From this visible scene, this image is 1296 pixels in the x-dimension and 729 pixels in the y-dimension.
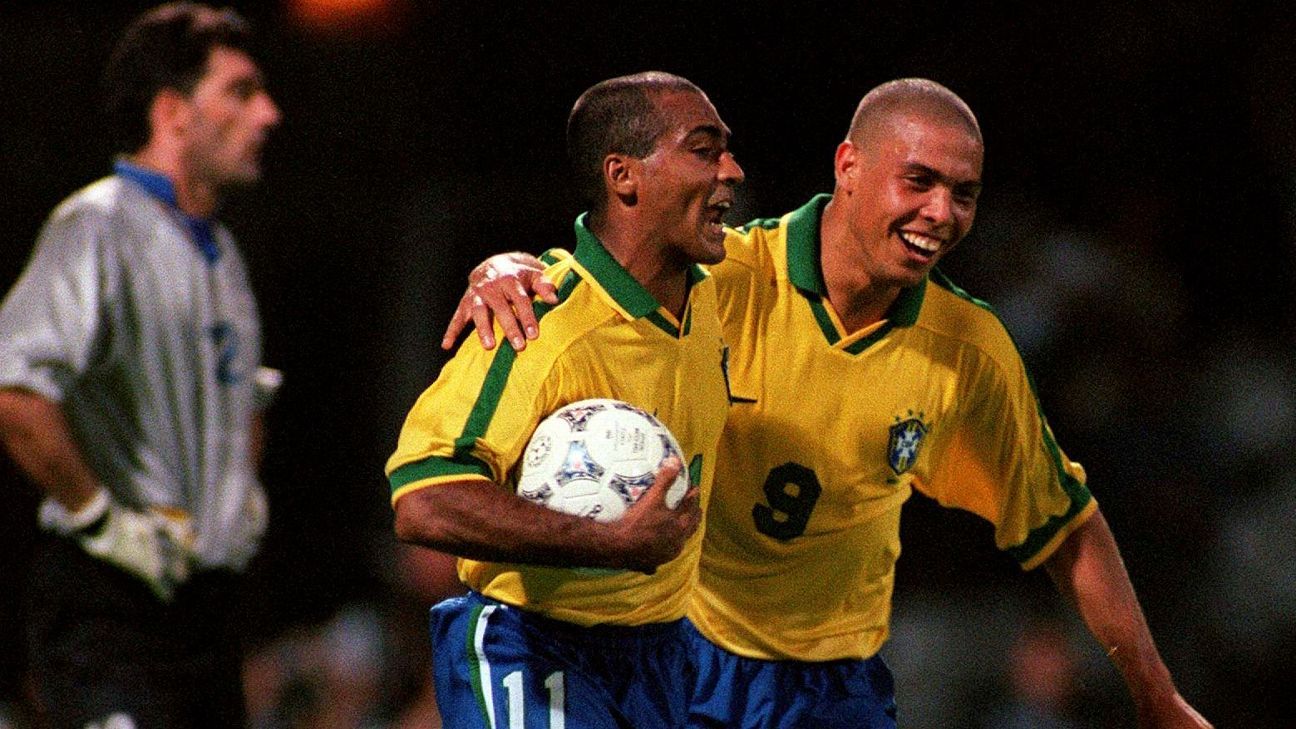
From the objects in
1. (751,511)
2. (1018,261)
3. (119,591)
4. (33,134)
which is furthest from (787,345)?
(33,134)

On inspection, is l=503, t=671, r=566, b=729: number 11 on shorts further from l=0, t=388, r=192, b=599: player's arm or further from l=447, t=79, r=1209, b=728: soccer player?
l=0, t=388, r=192, b=599: player's arm

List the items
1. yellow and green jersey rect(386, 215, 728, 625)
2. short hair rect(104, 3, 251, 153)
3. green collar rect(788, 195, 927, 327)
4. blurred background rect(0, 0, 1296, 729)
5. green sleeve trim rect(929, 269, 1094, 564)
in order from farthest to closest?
blurred background rect(0, 0, 1296, 729), short hair rect(104, 3, 251, 153), green sleeve trim rect(929, 269, 1094, 564), green collar rect(788, 195, 927, 327), yellow and green jersey rect(386, 215, 728, 625)

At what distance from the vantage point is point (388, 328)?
714 centimetres

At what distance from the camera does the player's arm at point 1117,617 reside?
149 inches

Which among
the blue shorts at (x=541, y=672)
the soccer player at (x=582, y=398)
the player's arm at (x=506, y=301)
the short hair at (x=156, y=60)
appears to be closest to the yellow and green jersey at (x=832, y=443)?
the soccer player at (x=582, y=398)

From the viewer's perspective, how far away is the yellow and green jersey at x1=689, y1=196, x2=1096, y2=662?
375cm

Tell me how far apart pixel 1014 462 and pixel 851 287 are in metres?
0.53

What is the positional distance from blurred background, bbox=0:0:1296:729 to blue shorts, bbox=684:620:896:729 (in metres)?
2.55

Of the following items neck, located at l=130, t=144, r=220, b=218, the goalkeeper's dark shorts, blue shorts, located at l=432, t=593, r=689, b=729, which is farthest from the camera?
neck, located at l=130, t=144, r=220, b=218

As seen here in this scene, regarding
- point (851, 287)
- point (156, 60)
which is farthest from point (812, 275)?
point (156, 60)

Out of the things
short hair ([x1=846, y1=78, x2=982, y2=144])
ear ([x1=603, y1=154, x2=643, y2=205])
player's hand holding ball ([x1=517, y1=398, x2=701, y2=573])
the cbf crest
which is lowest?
the cbf crest

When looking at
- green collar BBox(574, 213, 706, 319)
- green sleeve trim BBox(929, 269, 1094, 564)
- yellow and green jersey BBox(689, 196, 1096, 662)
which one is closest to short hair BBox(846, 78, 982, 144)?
yellow and green jersey BBox(689, 196, 1096, 662)

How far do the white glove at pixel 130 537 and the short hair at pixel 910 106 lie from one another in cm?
194

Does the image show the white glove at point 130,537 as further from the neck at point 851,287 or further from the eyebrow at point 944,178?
the eyebrow at point 944,178
